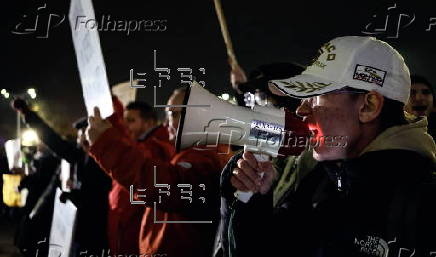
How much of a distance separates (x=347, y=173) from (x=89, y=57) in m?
1.71

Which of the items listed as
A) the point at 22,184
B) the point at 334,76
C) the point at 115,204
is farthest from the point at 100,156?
the point at 22,184

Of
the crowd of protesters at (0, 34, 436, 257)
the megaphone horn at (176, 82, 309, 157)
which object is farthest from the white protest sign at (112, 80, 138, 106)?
the megaphone horn at (176, 82, 309, 157)

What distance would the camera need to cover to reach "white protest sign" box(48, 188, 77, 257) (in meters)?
3.49

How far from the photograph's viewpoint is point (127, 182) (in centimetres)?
290

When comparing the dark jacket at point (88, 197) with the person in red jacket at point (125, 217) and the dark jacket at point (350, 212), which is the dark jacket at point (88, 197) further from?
the dark jacket at point (350, 212)

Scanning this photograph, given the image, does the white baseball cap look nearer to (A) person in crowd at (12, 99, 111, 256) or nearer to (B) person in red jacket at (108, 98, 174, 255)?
(B) person in red jacket at (108, 98, 174, 255)

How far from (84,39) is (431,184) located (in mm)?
2109

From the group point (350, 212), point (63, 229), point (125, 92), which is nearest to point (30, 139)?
point (125, 92)

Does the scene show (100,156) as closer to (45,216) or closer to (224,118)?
(224,118)

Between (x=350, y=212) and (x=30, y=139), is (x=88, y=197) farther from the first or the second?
(x=30, y=139)

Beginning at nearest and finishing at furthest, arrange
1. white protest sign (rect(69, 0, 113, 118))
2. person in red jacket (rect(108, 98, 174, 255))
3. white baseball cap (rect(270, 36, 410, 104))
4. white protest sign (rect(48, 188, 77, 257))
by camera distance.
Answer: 1. white baseball cap (rect(270, 36, 410, 104))
2. white protest sign (rect(69, 0, 113, 118))
3. white protest sign (rect(48, 188, 77, 257))
4. person in red jacket (rect(108, 98, 174, 255))

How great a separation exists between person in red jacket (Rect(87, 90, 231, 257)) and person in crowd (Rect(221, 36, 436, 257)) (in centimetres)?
79

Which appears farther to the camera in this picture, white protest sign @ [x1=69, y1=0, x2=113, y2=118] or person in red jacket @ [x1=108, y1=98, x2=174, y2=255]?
person in red jacket @ [x1=108, y1=98, x2=174, y2=255]

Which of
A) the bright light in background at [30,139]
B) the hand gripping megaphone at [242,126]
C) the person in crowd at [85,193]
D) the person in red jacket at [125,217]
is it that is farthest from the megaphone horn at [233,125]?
the bright light in background at [30,139]
